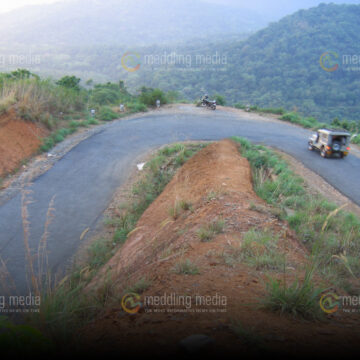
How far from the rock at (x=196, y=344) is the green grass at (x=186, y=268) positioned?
1476 millimetres

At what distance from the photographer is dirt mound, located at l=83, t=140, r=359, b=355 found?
242cm

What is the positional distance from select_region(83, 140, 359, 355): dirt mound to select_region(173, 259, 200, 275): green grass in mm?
12

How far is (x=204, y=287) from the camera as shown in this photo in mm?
3420

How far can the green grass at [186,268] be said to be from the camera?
3.74 m

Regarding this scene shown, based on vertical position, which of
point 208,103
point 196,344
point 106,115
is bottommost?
point 196,344

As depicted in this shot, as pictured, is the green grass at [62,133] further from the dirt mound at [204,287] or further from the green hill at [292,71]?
the green hill at [292,71]

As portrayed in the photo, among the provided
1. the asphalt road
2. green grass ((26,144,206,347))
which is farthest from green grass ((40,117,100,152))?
green grass ((26,144,206,347))

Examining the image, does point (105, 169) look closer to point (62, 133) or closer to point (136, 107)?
point (62, 133)

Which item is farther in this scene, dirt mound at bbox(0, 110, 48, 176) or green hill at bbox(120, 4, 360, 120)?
green hill at bbox(120, 4, 360, 120)

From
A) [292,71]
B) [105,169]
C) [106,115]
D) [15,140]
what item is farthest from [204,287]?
[292,71]

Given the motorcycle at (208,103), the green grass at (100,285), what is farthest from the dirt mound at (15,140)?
the motorcycle at (208,103)

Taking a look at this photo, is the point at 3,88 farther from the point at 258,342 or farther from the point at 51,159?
the point at 258,342

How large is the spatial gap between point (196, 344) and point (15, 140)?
12330 millimetres

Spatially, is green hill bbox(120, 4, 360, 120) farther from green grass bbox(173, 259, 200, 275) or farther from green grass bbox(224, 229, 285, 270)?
green grass bbox(173, 259, 200, 275)
